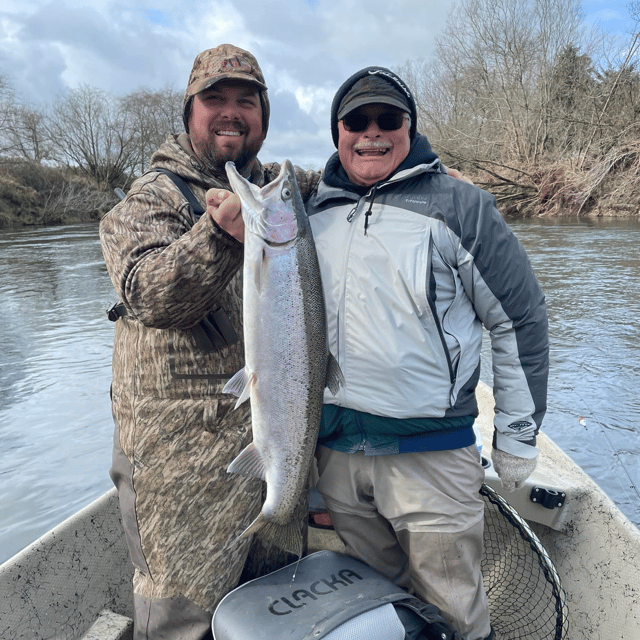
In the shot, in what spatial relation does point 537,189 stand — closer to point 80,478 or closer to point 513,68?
point 513,68

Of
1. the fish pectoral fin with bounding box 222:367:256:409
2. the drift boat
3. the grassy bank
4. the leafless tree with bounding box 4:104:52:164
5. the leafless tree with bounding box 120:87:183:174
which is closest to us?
the fish pectoral fin with bounding box 222:367:256:409

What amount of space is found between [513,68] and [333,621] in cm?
3489

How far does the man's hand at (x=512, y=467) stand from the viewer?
8.11 feet

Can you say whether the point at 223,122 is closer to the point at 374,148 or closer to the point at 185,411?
the point at 374,148

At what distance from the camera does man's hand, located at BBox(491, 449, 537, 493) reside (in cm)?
247

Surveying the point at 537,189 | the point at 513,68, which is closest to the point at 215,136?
the point at 537,189

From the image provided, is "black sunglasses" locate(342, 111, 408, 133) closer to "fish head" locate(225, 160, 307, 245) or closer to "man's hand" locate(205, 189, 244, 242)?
"fish head" locate(225, 160, 307, 245)

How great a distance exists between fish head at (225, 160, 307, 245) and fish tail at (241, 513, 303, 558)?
3.59 feet

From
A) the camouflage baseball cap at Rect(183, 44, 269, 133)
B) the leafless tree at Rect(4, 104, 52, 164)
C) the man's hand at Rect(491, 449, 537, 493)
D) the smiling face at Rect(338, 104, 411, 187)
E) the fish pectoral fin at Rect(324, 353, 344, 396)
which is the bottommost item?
the man's hand at Rect(491, 449, 537, 493)

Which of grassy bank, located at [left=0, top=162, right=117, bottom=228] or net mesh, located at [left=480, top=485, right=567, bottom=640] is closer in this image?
net mesh, located at [left=480, top=485, right=567, bottom=640]

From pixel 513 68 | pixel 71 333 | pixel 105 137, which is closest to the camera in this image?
pixel 71 333

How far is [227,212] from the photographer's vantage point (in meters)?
1.92

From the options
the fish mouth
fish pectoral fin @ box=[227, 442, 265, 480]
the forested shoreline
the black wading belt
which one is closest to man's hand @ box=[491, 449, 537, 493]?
fish pectoral fin @ box=[227, 442, 265, 480]

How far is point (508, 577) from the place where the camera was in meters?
3.19
